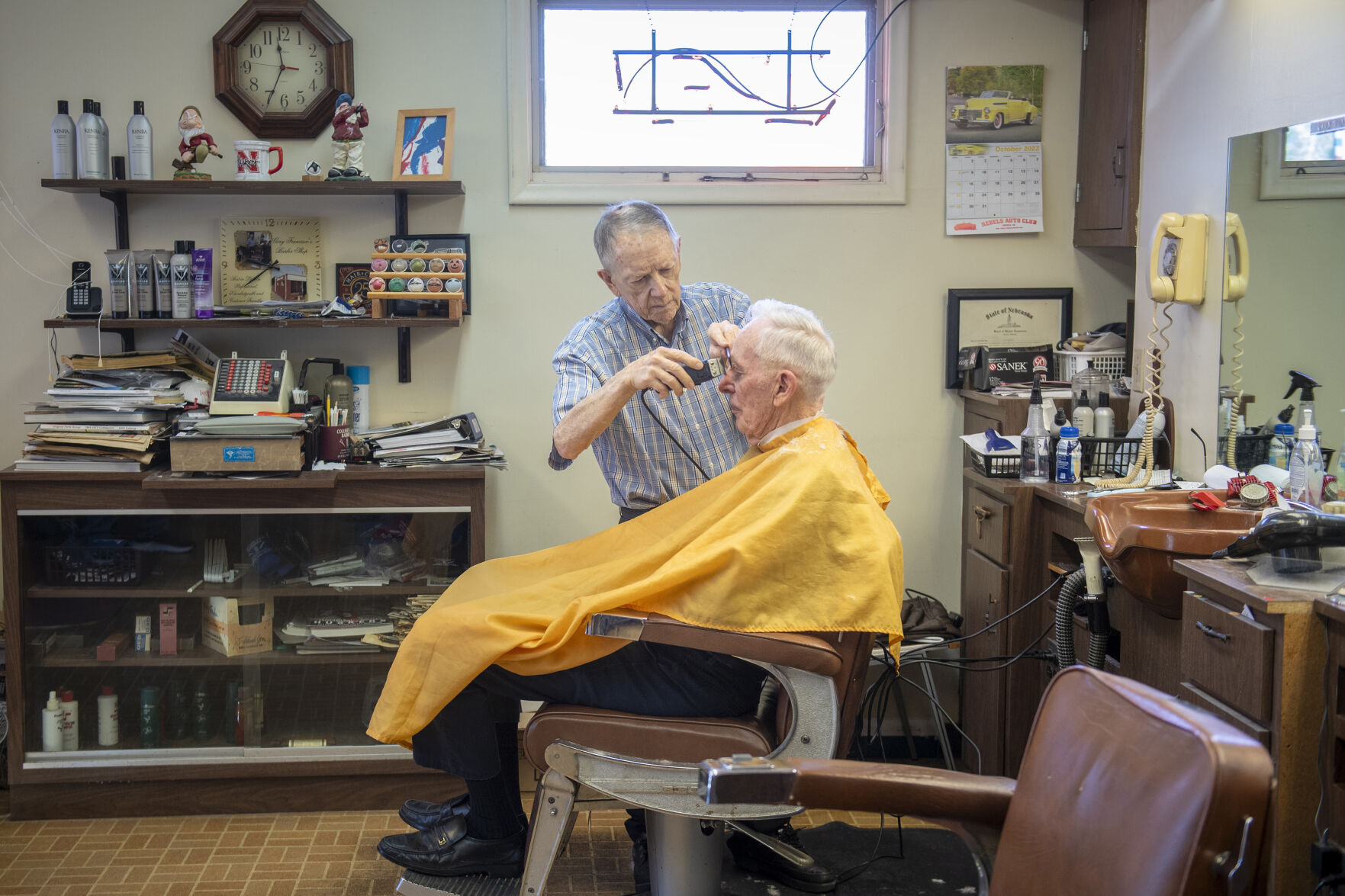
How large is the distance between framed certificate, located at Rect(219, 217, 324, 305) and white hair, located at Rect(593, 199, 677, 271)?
1.21 m

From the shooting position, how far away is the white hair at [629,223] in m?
2.31

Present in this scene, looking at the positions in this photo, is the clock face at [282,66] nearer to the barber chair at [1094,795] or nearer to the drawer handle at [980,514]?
the drawer handle at [980,514]

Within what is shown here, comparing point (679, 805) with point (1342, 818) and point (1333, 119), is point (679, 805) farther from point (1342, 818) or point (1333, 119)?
point (1333, 119)

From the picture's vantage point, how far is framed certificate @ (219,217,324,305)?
124 inches

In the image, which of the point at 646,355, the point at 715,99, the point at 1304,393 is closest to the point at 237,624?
the point at 646,355

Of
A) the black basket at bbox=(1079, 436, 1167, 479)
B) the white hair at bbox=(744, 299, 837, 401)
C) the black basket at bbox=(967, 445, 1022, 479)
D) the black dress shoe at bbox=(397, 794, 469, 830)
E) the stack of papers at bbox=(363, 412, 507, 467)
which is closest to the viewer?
the white hair at bbox=(744, 299, 837, 401)

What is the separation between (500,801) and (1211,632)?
140cm

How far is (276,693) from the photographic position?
3059 mm

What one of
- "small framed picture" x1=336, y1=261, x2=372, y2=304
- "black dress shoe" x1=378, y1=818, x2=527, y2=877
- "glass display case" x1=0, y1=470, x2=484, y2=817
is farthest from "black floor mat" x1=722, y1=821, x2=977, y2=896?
"small framed picture" x1=336, y1=261, x2=372, y2=304

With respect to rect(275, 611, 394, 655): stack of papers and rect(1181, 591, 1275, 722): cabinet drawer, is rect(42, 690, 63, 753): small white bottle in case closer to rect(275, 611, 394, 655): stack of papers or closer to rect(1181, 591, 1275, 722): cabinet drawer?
rect(275, 611, 394, 655): stack of papers

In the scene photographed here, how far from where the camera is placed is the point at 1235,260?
2.45 meters

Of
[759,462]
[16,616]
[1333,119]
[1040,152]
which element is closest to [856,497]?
[759,462]

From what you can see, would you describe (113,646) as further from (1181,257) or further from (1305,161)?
(1305,161)

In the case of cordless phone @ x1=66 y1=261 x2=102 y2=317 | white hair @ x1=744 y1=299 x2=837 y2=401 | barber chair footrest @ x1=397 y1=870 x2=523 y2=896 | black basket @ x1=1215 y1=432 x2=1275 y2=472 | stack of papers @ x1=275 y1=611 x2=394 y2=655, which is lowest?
barber chair footrest @ x1=397 y1=870 x2=523 y2=896
